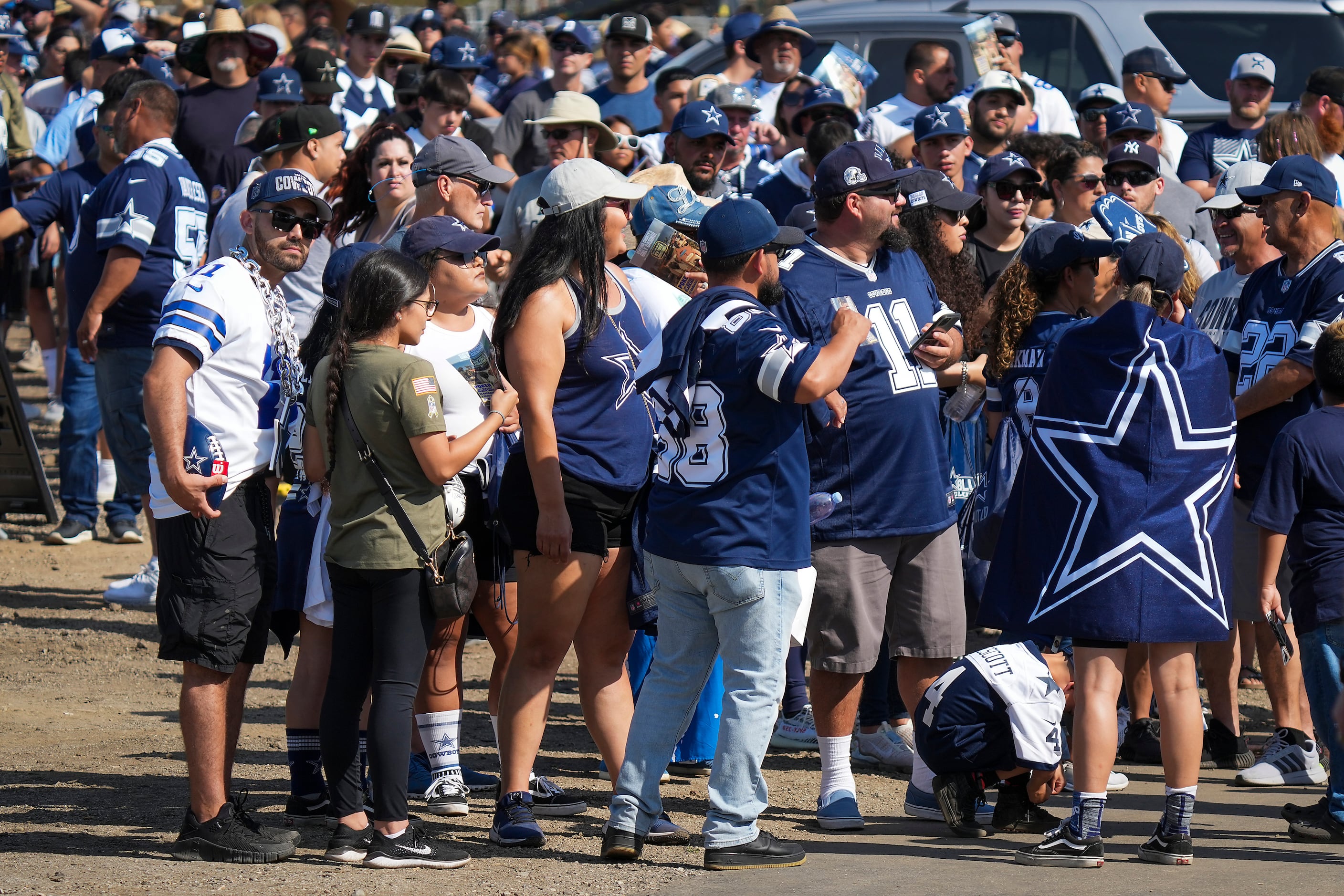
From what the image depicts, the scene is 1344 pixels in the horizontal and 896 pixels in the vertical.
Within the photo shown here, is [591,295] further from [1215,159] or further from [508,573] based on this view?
[1215,159]

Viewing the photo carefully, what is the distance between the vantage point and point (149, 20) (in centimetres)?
1591

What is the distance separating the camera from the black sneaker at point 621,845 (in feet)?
15.8

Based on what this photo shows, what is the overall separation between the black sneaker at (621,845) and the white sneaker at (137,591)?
182 inches

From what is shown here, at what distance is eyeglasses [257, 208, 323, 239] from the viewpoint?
498 cm

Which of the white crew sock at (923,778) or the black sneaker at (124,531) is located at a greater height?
the black sneaker at (124,531)

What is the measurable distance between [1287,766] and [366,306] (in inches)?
148

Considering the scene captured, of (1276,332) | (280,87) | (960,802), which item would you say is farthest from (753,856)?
(280,87)

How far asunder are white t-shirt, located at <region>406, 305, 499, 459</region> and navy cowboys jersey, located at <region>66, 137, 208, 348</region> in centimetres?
356

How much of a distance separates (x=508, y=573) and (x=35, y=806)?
5.78 ft

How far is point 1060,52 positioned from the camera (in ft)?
39.1

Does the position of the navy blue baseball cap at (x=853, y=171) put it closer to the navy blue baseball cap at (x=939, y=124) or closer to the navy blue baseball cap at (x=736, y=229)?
the navy blue baseball cap at (x=736, y=229)

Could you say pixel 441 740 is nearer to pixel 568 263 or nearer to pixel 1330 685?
pixel 568 263

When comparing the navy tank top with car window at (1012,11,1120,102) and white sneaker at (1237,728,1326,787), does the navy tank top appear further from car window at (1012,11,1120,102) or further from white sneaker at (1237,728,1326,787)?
car window at (1012,11,1120,102)

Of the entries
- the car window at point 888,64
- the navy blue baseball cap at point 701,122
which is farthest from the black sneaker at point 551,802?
the car window at point 888,64
